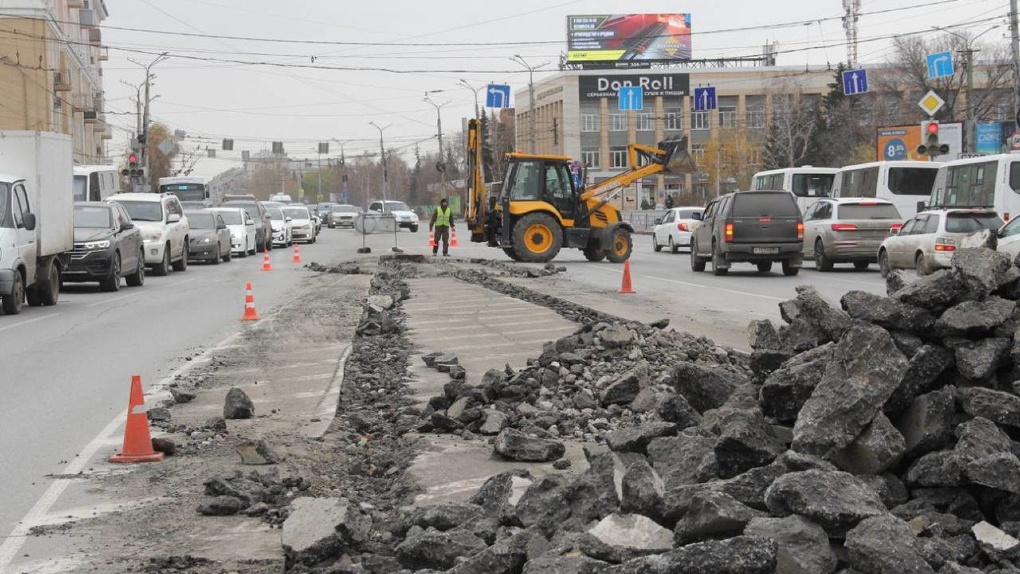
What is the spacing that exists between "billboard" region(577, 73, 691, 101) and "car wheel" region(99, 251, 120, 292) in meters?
84.1

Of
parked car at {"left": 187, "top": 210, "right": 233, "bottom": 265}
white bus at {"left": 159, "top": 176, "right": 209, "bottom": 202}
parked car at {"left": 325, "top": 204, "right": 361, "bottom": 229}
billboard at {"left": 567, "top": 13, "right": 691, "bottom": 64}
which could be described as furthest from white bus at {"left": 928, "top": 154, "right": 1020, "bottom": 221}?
billboard at {"left": 567, "top": 13, "right": 691, "bottom": 64}

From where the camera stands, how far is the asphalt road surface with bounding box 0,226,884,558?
27.9 feet

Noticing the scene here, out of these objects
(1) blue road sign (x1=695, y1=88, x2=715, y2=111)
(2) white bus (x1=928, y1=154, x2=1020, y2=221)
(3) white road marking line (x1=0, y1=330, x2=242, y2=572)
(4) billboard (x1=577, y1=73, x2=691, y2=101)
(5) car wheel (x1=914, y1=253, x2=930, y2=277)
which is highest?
(4) billboard (x1=577, y1=73, x2=691, y2=101)

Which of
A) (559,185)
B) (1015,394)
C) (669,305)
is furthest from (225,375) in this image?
(559,185)

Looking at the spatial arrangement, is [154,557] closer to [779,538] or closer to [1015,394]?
[779,538]

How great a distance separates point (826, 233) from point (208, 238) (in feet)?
59.1

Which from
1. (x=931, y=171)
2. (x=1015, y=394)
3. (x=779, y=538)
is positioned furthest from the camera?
(x=931, y=171)

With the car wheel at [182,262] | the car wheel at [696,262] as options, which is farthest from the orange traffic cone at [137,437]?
the car wheel at [182,262]

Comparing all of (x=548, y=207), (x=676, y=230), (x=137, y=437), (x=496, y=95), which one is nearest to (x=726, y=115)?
(x=496, y=95)

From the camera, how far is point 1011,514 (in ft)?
16.7

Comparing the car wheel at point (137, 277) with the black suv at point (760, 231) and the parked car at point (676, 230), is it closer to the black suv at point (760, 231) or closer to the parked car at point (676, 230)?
the black suv at point (760, 231)

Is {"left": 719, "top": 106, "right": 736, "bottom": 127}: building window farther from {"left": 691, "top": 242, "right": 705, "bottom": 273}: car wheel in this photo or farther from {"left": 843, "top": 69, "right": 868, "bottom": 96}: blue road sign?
{"left": 691, "top": 242, "right": 705, "bottom": 273}: car wheel

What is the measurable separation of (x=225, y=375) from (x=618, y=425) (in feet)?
15.5

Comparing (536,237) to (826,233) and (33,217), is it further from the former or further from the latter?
(33,217)
